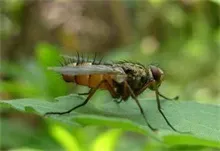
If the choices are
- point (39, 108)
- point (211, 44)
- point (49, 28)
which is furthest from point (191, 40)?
point (39, 108)

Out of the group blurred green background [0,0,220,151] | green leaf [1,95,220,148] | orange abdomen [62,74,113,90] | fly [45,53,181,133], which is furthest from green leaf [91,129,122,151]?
blurred green background [0,0,220,151]

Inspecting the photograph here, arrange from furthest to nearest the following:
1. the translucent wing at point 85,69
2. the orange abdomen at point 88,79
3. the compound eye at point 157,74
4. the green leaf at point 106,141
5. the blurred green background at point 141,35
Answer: the blurred green background at point 141,35 < the green leaf at point 106,141 < the compound eye at point 157,74 < the orange abdomen at point 88,79 < the translucent wing at point 85,69

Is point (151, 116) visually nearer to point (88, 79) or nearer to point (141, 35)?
point (88, 79)

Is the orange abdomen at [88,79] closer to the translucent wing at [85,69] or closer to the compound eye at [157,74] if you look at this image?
the translucent wing at [85,69]

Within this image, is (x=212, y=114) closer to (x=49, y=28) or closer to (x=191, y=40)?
(x=191, y=40)

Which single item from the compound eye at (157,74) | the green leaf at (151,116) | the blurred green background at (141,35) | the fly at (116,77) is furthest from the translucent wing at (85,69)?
the blurred green background at (141,35)

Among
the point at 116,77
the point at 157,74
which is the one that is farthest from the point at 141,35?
the point at 116,77

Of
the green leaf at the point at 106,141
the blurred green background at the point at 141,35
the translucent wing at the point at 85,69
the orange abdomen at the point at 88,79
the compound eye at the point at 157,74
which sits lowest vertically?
the blurred green background at the point at 141,35
